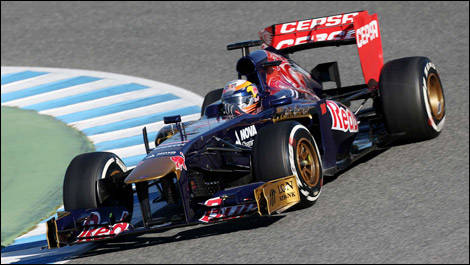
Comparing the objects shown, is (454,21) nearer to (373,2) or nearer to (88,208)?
(373,2)

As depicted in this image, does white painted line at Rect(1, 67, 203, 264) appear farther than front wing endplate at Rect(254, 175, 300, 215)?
Yes

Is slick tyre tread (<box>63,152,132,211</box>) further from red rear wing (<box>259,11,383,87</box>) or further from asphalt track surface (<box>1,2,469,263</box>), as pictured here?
red rear wing (<box>259,11,383,87</box>)

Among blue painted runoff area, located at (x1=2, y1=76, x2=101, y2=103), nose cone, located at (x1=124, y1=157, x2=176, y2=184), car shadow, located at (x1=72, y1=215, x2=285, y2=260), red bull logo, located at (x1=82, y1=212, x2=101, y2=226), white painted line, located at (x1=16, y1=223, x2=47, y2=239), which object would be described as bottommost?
car shadow, located at (x1=72, y1=215, x2=285, y2=260)

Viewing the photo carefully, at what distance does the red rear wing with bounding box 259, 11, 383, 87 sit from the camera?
9008 millimetres

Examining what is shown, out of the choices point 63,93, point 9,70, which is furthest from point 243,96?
point 9,70

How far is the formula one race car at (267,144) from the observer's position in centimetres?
670

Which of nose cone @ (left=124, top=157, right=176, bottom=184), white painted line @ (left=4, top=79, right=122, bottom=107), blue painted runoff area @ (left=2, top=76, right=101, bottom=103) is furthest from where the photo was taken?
blue painted runoff area @ (left=2, top=76, right=101, bottom=103)

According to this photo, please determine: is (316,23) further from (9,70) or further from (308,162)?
(9,70)

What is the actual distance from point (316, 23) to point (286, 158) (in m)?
3.12

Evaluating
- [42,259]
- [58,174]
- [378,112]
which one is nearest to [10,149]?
[58,174]

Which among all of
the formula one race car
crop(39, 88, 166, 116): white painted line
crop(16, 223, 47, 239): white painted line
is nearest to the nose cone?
the formula one race car

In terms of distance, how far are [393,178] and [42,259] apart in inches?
125

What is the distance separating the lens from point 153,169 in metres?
6.63

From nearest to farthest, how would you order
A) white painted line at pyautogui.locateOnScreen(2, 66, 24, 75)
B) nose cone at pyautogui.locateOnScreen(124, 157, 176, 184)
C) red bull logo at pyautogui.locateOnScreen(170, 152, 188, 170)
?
nose cone at pyautogui.locateOnScreen(124, 157, 176, 184), red bull logo at pyautogui.locateOnScreen(170, 152, 188, 170), white painted line at pyautogui.locateOnScreen(2, 66, 24, 75)
